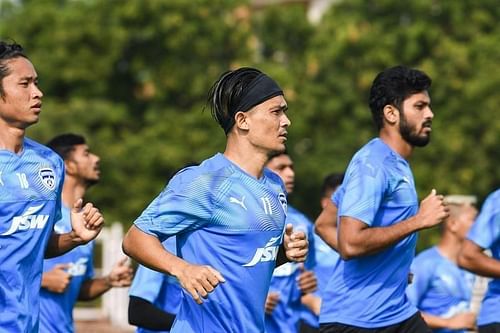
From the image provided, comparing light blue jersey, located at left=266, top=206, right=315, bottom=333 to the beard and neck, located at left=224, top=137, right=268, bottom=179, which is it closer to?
the beard

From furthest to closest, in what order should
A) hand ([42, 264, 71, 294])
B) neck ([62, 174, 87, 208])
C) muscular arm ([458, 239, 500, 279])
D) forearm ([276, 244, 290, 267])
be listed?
neck ([62, 174, 87, 208]), hand ([42, 264, 71, 294]), muscular arm ([458, 239, 500, 279]), forearm ([276, 244, 290, 267])

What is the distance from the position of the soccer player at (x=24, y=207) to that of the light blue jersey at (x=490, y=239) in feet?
9.06

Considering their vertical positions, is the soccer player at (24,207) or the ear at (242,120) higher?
the ear at (242,120)

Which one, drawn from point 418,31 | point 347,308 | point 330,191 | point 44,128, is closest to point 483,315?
point 347,308

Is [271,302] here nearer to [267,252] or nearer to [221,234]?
[267,252]

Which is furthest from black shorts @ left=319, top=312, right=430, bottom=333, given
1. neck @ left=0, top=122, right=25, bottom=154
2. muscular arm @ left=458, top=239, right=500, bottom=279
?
neck @ left=0, top=122, right=25, bottom=154

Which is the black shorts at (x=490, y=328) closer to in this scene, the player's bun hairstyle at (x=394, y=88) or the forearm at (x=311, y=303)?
the player's bun hairstyle at (x=394, y=88)

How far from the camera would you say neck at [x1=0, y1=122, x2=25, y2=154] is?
7.14 metres

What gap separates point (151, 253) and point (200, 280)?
43 centimetres

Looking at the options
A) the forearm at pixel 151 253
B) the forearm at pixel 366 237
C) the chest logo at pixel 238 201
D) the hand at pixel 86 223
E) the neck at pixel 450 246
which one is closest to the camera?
the forearm at pixel 151 253

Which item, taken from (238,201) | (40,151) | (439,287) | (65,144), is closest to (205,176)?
(238,201)

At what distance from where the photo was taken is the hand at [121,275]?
8961 millimetres

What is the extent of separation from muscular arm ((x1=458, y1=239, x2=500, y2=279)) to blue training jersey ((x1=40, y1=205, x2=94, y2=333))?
2.65 meters

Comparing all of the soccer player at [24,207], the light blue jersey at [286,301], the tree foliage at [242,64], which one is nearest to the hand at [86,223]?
the soccer player at [24,207]
